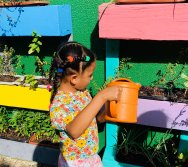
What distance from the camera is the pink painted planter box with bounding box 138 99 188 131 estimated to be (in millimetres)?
2398

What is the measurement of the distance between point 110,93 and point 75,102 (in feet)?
1.27

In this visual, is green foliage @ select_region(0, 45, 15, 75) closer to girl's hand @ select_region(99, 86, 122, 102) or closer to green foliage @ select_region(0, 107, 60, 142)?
green foliage @ select_region(0, 107, 60, 142)

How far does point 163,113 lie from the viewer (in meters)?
2.45

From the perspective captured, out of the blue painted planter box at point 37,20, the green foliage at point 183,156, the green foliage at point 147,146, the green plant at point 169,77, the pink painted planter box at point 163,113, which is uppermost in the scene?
the blue painted planter box at point 37,20

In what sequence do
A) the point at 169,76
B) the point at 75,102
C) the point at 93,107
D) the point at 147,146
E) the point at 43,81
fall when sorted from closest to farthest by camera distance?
1. the point at 93,107
2. the point at 75,102
3. the point at 169,76
4. the point at 147,146
5. the point at 43,81

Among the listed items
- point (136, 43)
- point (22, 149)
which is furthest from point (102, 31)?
point (22, 149)

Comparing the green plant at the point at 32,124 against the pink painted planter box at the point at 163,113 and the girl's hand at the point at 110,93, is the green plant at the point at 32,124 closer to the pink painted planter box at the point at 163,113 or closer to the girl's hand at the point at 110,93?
the pink painted planter box at the point at 163,113

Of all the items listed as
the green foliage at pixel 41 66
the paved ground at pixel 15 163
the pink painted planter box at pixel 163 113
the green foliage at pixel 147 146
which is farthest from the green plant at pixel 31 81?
the pink painted planter box at pixel 163 113

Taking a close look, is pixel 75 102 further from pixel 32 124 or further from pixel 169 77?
pixel 32 124

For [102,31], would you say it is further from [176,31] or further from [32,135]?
[32,135]

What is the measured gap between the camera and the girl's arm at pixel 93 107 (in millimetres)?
1506

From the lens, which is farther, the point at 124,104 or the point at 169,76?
the point at 169,76

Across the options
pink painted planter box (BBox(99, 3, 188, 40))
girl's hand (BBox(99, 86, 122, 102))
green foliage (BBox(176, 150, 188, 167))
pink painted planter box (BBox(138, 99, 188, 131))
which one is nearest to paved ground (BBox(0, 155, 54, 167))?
pink painted planter box (BBox(138, 99, 188, 131))

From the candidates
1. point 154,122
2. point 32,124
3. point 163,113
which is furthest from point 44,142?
point 163,113
